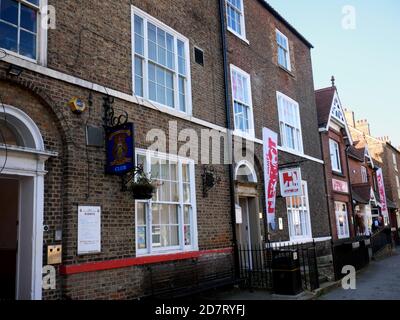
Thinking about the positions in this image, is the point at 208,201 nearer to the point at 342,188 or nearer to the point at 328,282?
the point at 328,282

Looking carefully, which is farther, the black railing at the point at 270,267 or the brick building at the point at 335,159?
the brick building at the point at 335,159

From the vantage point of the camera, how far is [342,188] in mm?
21281

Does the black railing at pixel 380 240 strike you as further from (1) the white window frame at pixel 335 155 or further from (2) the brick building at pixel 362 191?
(1) the white window frame at pixel 335 155

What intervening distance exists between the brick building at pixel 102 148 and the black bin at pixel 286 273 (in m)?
1.69

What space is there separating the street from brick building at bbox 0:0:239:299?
3067 millimetres

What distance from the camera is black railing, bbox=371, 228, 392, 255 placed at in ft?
65.5

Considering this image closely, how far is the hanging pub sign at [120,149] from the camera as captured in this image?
25.1ft

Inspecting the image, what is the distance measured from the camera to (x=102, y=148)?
816 cm

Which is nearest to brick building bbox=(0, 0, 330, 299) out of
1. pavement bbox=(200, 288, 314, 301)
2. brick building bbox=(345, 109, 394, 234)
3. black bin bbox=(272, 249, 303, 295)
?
pavement bbox=(200, 288, 314, 301)

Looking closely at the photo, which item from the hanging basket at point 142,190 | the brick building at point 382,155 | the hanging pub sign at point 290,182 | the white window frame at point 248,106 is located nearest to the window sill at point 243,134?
the white window frame at point 248,106

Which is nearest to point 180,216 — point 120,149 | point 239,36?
point 120,149

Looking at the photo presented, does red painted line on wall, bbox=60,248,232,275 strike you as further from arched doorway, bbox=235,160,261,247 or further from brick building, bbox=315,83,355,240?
brick building, bbox=315,83,355,240
